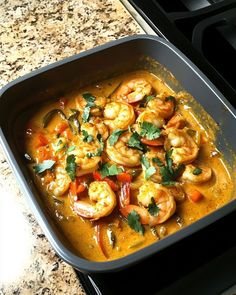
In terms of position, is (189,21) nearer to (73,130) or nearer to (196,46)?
(196,46)

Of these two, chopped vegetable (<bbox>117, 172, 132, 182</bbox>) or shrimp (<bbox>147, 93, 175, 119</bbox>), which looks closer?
chopped vegetable (<bbox>117, 172, 132, 182</bbox>)

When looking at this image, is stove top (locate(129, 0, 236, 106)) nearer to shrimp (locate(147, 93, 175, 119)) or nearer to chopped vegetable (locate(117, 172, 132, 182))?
shrimp (locate(147, 93, 175, 119))

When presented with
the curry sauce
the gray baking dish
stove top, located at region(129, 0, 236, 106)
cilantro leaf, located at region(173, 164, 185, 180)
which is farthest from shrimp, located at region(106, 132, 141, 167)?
stove top, located at region(129, 0, 236, 106)

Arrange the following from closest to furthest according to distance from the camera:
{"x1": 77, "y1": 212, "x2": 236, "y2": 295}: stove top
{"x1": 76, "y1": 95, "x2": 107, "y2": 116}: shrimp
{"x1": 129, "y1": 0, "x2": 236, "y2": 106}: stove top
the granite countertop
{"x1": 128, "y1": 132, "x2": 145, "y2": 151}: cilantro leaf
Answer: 1. {"x1": 77, "y1": 212, "x2": 236, "y2": 295}: stove top
2. the granite countertop
3. {"x1": 128, "y1": 132, "x2": 145, "y2": 151}: cilantro leaf
4. {"x1": 76, "y1": 95, "x2": 107, "y2": 116}: shrimp
5. {"x1": 129, "y1": 0, "x2": 236, "y2": 106}: stove top

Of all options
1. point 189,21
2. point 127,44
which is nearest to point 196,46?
point 189,21

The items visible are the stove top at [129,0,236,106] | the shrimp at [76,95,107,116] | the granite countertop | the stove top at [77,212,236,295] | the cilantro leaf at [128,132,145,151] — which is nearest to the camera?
the stove top at [77,212,236,295]

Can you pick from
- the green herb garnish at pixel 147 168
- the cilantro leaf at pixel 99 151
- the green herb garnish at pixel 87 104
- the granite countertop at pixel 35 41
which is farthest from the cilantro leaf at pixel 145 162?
the granite countertop at pixel 35 41

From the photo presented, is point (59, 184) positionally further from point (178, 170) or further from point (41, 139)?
point (178, 170)

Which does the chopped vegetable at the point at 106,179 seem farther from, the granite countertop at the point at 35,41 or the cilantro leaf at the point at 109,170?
the granite countertop at the point at 35,41
